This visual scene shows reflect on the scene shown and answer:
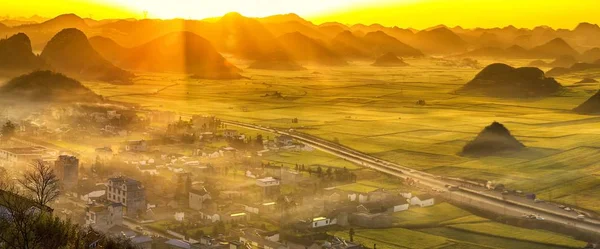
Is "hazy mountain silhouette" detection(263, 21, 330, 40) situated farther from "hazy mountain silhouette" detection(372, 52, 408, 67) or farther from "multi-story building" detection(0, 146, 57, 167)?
"multi-story building" detection(0, 146, 57, 167)

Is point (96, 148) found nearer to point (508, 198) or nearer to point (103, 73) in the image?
point (508, 198)

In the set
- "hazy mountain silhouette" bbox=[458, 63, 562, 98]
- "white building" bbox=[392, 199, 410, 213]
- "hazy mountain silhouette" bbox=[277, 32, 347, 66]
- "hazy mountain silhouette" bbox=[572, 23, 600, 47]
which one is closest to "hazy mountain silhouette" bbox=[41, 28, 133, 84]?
"hazy mountain silhouette" bbox=[458, 63, 562, 98]

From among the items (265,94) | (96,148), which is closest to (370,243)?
(96,148)

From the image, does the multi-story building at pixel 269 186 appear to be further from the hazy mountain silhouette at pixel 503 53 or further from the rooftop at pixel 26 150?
the hazy mountain silhouette at pixel 503 53

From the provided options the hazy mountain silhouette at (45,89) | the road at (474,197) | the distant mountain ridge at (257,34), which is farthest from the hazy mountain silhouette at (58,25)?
the road at (474,197)

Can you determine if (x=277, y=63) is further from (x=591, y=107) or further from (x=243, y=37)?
(x=591, y=107)
